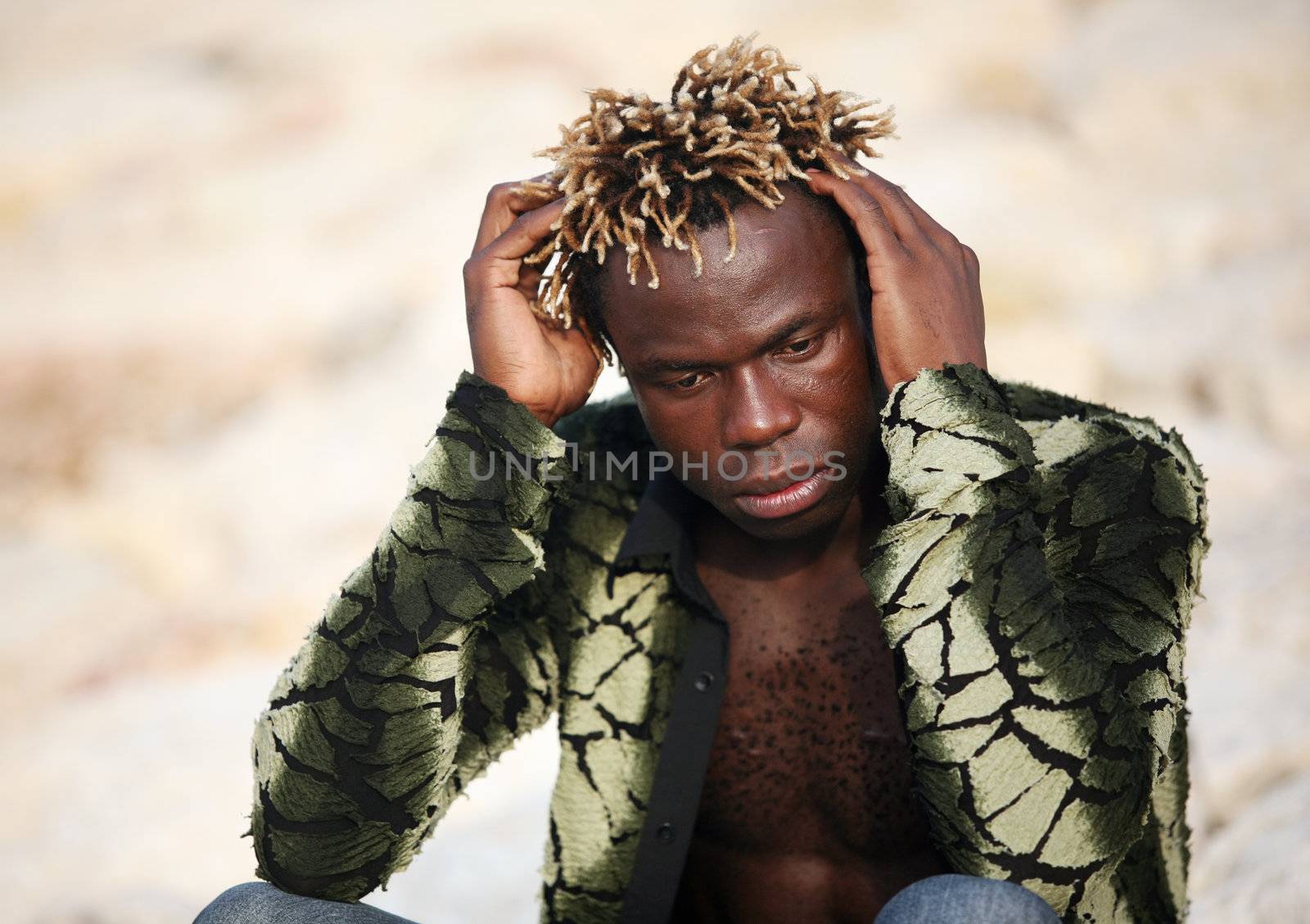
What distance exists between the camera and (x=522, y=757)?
4648mm

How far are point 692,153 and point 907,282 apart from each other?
396 mm

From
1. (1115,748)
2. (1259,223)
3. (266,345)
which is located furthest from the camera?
(266,345)

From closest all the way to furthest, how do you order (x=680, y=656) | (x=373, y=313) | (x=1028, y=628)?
(x=1028, y=628) < (x=680, y=656) < (x=373, y=313)

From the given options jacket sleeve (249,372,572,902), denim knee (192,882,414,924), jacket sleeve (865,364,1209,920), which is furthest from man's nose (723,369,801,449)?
denim knee (192,882,414,924)

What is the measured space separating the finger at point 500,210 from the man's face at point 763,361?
0.81ft

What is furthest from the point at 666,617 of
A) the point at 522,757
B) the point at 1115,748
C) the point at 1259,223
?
the point at 1259,223

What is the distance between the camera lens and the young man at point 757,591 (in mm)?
1790

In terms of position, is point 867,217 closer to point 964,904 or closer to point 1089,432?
point 1089,432

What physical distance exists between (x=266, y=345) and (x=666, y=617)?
630 centimetres

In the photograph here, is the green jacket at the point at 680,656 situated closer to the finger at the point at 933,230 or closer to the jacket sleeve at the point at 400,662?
the jacket sleeve at the point at 400,662

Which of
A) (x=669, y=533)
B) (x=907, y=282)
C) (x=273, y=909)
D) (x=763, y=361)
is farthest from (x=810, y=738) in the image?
(x=273, y=909)

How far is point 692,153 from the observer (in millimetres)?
2012

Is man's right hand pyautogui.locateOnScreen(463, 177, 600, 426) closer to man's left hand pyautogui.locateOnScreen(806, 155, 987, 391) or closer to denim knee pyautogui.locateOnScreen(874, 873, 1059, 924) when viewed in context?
man's left hand pyautogui.locateOnScreen(806, 155, 987, 391)

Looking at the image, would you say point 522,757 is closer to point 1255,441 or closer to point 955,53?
point 1255,441
